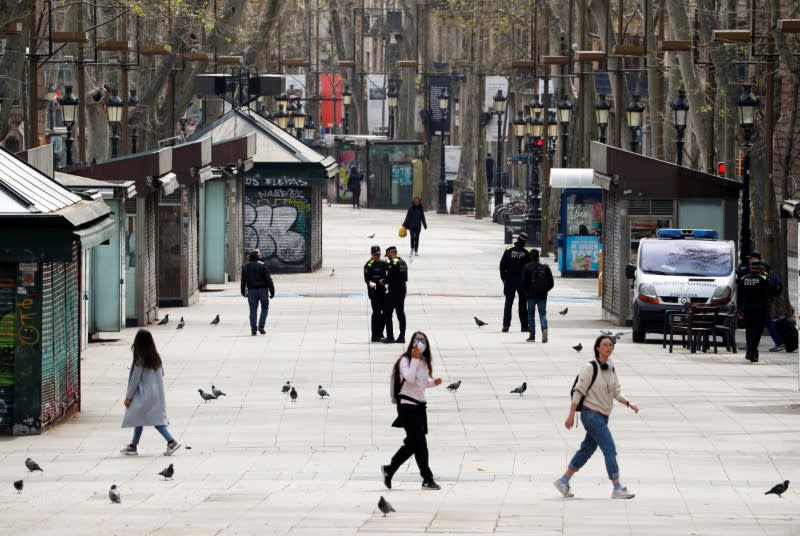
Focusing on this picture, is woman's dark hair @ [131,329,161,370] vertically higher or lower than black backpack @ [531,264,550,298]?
higher

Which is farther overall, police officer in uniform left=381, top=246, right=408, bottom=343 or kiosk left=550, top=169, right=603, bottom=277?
kiosk left=550, top=169, right=603, bottom=277

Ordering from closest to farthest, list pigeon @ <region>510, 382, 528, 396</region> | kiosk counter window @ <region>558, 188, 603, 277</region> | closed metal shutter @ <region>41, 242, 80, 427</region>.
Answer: closed metal shutter @ <region>41, 242, 80, 427</region>
pigeon @ <region>510, 382, 528, 396</region>
kiosk counter window @ <region>558, 188, 603, 277</region>

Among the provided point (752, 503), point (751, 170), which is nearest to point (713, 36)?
point (751, 170)

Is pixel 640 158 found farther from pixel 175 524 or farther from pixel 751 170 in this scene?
pixel 175 524

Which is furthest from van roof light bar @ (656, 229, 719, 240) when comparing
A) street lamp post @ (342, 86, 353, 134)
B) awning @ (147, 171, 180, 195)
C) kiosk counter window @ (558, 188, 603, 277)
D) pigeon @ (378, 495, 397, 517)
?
street lamp post @ (342, 86, 353, 134)

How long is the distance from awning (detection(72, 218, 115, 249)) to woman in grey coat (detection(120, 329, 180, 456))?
165 centimetres

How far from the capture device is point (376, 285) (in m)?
27.7

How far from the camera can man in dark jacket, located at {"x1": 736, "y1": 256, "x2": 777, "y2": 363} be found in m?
25.5

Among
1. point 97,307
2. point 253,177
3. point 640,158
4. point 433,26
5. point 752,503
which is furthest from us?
point 433,26

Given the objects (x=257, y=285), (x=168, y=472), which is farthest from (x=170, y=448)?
(x=257, y=285)

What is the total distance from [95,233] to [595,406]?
6.70 meters

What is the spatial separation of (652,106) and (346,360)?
21843 millimetres

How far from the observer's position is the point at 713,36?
1208 inches

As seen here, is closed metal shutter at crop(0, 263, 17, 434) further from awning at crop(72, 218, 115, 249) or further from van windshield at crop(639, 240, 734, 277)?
van windshield at crop(639, 240, 734, 277)
